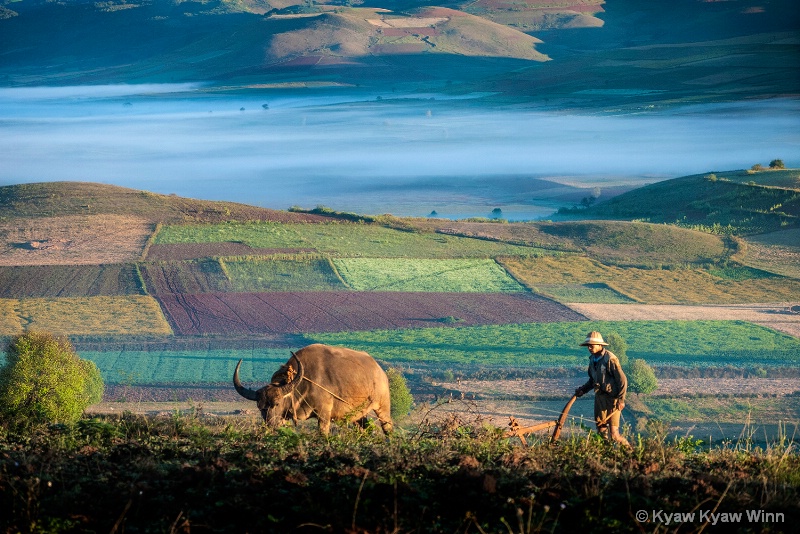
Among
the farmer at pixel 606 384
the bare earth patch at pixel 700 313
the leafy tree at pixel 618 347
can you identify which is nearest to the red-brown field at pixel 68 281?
the bare earth patch at pixel 700 313

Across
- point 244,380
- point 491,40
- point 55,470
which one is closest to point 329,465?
point 55,470

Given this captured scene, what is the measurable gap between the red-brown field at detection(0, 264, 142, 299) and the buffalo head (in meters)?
31.7

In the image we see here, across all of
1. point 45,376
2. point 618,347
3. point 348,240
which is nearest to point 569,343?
point 618,347

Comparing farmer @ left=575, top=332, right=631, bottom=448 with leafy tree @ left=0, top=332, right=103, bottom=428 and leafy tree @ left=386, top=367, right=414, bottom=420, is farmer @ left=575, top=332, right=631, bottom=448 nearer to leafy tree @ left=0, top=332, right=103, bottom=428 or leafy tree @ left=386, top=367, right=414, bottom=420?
leafy tree @ left=0, top=332, right=103, bottom=428

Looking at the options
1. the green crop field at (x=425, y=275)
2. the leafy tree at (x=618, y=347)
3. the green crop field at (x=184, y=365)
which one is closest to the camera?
the green crop field at (x=184, y=365)

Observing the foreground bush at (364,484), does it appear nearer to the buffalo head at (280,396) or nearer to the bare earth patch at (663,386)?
the buffalo head at (280,396)

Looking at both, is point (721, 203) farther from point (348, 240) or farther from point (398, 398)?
point (398, 398)

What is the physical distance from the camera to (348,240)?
2120 inches

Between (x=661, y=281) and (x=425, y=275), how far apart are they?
10354mm

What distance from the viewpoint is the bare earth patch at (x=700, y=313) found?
4006 centimetres

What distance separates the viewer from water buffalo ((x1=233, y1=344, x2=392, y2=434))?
39.5 feet

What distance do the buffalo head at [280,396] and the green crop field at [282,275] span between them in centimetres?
3242

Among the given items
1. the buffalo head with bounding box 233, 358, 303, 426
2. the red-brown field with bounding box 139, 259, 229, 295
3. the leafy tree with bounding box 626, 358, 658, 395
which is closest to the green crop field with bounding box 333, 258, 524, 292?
the red-brown field with bounding box 139, 259, 229, 295

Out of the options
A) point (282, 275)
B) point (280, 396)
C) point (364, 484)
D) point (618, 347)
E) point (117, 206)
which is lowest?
point (282, 275)
